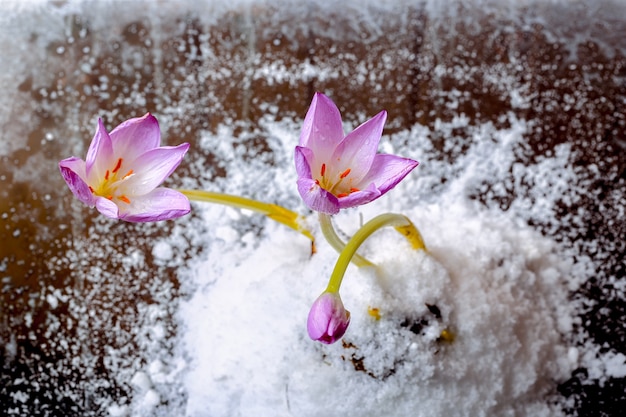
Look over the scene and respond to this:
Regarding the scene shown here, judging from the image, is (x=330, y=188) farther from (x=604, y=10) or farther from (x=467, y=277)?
(x=604, y=10)

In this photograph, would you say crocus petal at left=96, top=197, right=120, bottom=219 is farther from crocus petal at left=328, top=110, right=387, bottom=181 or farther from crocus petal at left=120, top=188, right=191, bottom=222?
crocus petal at left=328, top=110, right=387, bottom=181

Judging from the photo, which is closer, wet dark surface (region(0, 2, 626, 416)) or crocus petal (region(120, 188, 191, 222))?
crocus petal (region(120, 188, 191, 222))

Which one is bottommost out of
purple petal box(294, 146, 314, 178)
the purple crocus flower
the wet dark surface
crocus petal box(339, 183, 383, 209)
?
the purple crocus flower

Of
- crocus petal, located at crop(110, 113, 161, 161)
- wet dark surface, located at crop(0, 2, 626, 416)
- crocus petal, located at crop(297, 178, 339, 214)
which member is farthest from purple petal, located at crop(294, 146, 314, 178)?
wet dark surface, located at crop(0, 2, 626, 416)

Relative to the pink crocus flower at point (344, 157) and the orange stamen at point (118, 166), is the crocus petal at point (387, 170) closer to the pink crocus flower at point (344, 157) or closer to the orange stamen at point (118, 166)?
the pink crocus flower at point (344, 157)

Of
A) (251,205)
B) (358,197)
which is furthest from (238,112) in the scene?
(358,197)

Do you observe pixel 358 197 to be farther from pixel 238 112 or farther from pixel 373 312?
pixel 238 112
